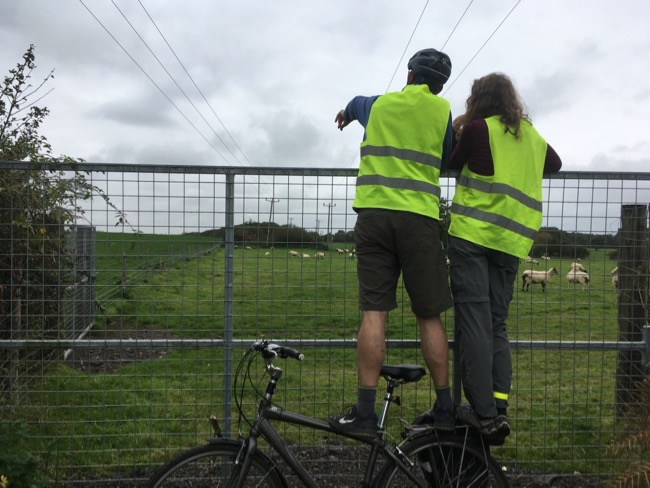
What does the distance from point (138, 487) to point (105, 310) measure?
1.82 metres

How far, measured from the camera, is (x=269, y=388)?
133 inches

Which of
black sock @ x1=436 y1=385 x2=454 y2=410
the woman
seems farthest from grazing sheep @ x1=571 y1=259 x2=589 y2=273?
black sock @ x1=436 y1=385 x2=454 y2=410

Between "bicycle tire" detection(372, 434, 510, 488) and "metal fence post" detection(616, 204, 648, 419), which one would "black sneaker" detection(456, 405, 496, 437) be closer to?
"bicycle tire" detection(372, 434, 510, 488)

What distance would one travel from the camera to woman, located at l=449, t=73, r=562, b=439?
11.8ft

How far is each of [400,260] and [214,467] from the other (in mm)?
1575

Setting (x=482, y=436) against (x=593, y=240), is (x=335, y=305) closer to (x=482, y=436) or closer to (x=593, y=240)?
(x=482, y=436)

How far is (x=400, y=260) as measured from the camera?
3.56 meters

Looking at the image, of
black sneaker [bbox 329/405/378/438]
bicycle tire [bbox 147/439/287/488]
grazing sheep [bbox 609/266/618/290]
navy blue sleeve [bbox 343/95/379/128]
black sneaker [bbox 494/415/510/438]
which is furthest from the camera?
grazing sheep [bbox 609/266/618/290]

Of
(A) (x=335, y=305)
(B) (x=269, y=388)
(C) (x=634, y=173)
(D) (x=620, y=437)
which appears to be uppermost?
(C) (x=634, y=173)

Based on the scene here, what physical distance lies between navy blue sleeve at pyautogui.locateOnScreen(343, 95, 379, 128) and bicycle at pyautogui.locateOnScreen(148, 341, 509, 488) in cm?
145

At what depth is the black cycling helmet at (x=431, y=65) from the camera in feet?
11.9

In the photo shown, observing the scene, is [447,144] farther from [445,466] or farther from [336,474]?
[336,474]

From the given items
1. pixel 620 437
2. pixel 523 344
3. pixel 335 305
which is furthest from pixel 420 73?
pixel 620 437

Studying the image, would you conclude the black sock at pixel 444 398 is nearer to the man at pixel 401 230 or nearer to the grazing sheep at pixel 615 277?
the man at pixel 401 230
